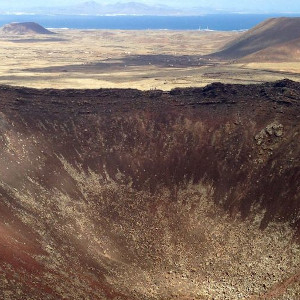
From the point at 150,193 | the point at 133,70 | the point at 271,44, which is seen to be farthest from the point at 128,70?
the point at 150,193

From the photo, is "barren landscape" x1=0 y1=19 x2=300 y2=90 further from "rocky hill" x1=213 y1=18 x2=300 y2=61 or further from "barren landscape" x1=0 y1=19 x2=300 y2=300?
"barren landscape" x1=0 y1=19 x2=300 y2=300

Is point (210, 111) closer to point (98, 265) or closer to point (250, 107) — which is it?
point (250, 107)

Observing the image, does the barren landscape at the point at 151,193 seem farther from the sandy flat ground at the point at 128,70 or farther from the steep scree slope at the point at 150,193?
the sandy flat ground at the point at 128,70

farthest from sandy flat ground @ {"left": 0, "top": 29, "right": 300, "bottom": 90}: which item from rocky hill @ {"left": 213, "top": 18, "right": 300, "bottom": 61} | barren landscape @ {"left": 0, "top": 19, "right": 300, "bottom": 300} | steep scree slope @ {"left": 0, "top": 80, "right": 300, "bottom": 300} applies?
steep scree slope @ {"left": 0, "top": 80, "right": 300, "bottom": 300}

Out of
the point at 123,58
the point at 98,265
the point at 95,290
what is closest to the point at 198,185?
the point at 98,265

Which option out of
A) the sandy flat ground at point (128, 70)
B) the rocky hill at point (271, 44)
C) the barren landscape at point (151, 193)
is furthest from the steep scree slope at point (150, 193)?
the rocky hill at point (271, 44)

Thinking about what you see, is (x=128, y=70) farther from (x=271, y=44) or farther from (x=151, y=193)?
(x=151, y=193)
